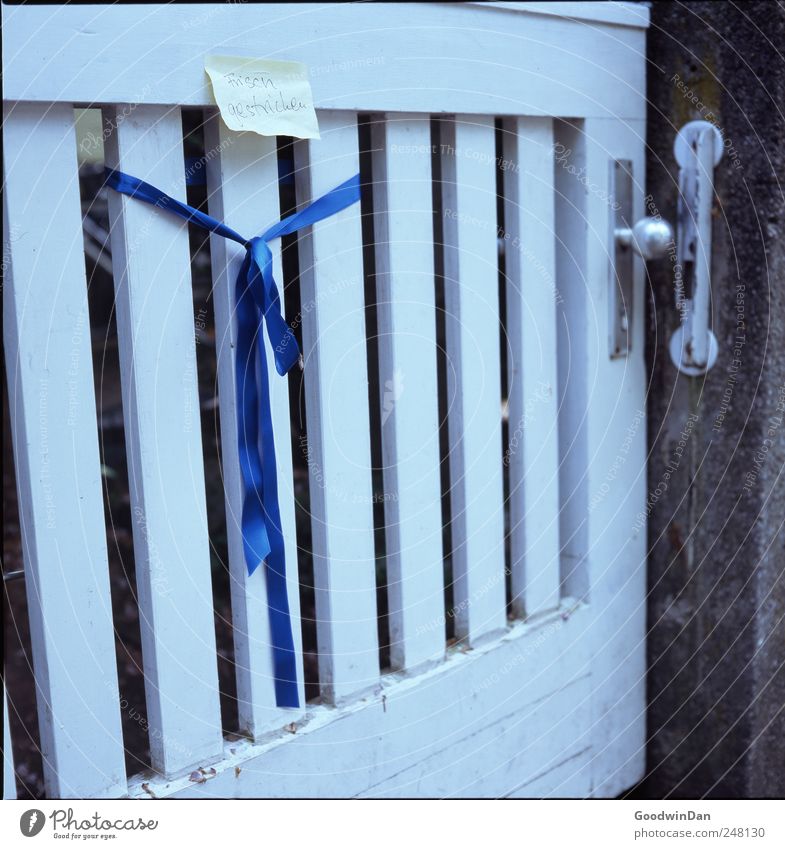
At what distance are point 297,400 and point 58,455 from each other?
0.42 m

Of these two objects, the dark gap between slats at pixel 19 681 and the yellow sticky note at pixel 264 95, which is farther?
the dark gap between slats at pixel 19 681

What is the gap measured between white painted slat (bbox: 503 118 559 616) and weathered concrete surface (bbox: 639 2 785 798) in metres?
0.23

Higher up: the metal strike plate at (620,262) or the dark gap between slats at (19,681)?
the metal strike plate at (620,262)

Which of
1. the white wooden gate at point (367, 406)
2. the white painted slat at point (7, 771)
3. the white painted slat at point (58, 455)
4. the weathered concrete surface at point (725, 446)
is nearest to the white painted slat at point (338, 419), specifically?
the white wooden gate at point (367, 406)

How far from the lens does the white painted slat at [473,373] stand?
133cm

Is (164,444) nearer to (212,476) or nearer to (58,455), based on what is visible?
(58,455)

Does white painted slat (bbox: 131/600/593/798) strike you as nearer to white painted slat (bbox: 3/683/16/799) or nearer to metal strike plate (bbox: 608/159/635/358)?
white painted slat (bbox: 3/683/16/799)

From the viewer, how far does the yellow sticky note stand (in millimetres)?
1030

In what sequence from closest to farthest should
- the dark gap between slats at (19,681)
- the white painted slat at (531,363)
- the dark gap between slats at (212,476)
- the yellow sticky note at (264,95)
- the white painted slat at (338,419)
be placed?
the yellow sticky note at (264,95) → the white painted slat at (338,419) → the white painted slat at (531,363) → the dark gap between slats at (19,681) → the dark gap between slats at (212,476)

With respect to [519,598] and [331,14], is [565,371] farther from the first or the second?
[331,14]

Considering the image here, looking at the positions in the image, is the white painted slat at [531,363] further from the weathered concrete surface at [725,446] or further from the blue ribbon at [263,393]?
Answer: the blue ribbon at [263,393]

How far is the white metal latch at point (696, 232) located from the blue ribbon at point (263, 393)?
0.62 metres

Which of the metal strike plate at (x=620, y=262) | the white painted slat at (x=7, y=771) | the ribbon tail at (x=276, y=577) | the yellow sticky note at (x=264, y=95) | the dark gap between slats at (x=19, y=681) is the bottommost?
the dark gap between slats at (x=19, y=681)
